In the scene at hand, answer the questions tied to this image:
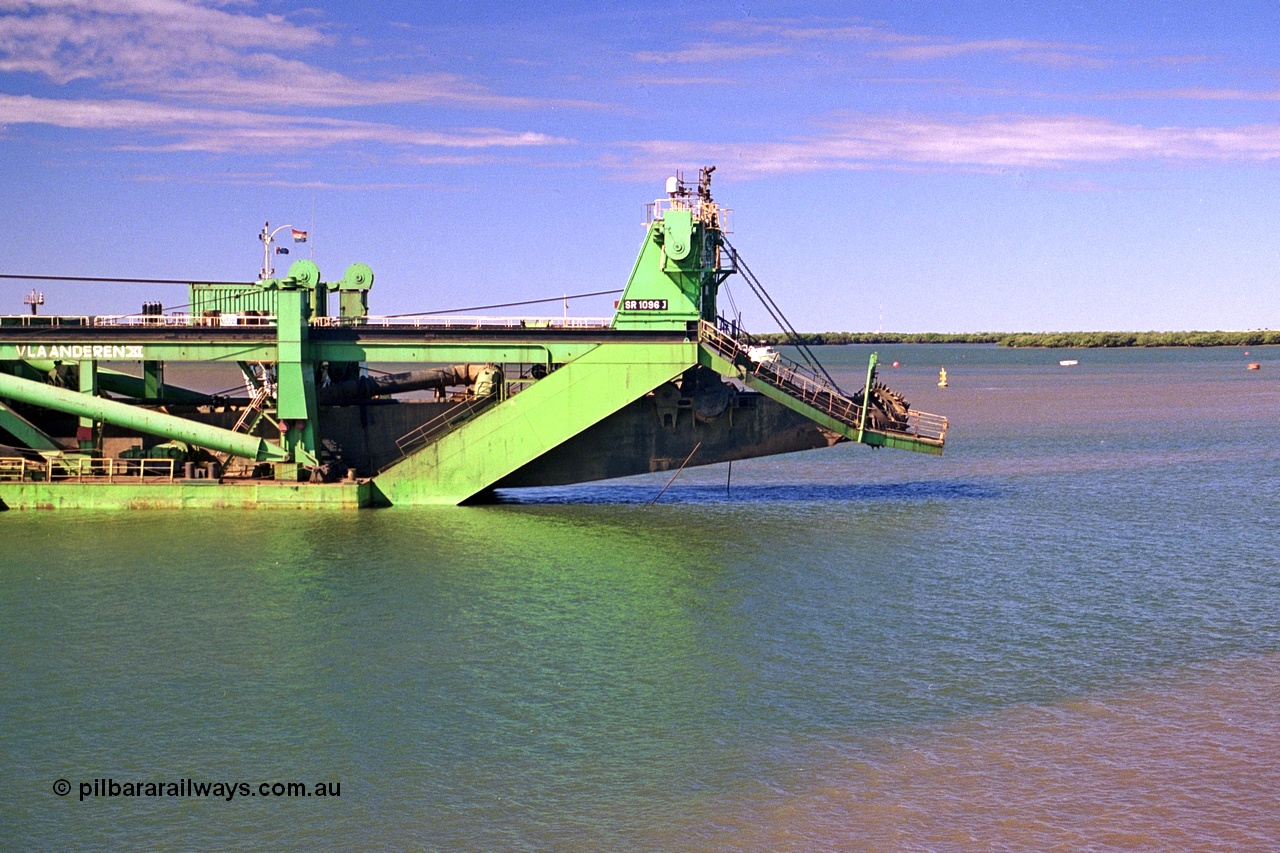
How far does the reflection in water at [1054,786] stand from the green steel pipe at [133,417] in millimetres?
21912

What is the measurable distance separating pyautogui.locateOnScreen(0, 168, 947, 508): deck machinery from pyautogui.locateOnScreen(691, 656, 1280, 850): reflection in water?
687 inches

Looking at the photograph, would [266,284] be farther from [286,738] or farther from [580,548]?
[286,738]

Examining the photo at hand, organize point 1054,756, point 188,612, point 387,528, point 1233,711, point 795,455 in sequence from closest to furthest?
point 1054,756 < point 1233,711 < point 188,612 < point 387,528 < point 795,455

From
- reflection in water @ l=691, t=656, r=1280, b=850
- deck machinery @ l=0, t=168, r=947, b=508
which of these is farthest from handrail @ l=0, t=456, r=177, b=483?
reflection in water @ l=691, t=656, r=1280, b=850

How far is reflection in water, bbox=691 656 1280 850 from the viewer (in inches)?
622

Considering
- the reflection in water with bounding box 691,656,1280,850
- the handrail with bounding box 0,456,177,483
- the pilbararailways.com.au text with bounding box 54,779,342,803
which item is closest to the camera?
the reflection in water with bounding box 691,656,1280,850

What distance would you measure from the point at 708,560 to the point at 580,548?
3.37m

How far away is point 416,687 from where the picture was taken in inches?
830

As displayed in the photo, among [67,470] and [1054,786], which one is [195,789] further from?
[67,470]

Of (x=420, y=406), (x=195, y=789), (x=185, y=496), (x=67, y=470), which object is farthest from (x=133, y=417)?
(x=195, y=789)

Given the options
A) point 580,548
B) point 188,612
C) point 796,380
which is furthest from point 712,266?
point 188,612

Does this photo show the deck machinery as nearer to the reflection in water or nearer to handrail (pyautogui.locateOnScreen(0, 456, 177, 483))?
handrail (pyautogui.locateOnScreen(0, 456, 177, 483))

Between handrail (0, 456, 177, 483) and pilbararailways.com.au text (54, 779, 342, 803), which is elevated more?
handrail (0, 456, 177, 483)

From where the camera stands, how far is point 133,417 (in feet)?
116
